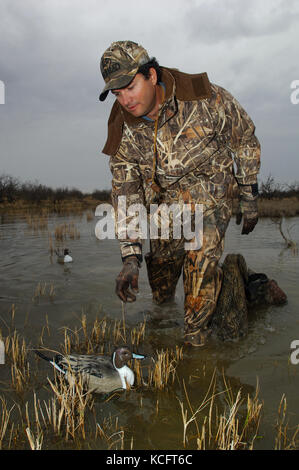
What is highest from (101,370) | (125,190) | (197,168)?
(197,168)

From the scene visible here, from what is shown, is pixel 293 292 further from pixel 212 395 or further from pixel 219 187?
pixel 212 395

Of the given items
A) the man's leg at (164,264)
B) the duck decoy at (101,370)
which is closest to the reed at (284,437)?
the duck decoy at (101,370)

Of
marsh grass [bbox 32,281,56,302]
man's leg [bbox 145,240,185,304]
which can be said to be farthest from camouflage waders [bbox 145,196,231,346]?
marsh grass [bbox 32,281,56,302]

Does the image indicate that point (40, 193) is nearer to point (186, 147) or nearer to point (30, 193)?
point (30, 193)

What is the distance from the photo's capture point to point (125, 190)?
3582 millimetres

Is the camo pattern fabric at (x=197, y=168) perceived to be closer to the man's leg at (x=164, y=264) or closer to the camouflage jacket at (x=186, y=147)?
the camouflage jacket at (x=186, y=147)

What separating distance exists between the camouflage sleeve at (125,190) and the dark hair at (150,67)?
65cm

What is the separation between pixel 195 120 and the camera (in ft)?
10.8

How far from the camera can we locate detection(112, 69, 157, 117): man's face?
2.99m

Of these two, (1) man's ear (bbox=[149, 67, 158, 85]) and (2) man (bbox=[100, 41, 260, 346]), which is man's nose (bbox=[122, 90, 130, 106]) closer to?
(2) man (bbox=[100, 41, 260, 346])

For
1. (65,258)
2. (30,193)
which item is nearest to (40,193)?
(30,193)

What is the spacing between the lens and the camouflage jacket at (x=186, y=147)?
3311mm

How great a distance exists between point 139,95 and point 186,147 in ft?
2.12

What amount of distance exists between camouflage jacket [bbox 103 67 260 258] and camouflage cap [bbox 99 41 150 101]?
1.33 feet
